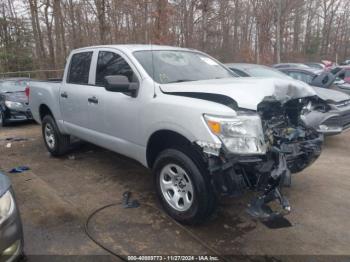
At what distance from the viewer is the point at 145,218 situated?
364 centimetres

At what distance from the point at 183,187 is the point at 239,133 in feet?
3.05

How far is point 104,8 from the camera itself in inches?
709

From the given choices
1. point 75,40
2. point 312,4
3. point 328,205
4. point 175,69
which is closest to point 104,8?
point 75,40

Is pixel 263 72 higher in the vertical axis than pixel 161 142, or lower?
higher

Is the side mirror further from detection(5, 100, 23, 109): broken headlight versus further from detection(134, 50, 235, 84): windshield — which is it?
detection(5, 100, 23, 109): broken headlight

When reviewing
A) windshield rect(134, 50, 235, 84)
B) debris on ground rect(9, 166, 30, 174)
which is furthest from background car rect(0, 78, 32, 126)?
windshield rect(134, 50, 235, 84)

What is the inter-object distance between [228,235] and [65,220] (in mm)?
1816

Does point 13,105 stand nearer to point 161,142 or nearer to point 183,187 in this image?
point 161,142

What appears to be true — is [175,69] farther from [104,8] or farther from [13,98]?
[104,8]

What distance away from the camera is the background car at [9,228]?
7.45ft

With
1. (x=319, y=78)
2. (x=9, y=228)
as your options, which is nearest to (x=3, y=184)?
(x=9, y=228)

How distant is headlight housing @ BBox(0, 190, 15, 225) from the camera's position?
231 centimetres

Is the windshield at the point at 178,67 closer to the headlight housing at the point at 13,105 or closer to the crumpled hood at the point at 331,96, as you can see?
the crumpled hood at the point at 331,96

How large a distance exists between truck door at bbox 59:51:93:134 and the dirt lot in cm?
82
